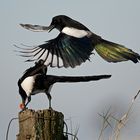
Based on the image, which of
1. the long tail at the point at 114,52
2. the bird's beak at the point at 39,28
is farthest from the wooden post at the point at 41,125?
the bird's beak at the point at 39,28

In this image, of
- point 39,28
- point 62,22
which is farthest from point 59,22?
point 39,28

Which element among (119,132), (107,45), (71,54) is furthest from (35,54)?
(119,132)

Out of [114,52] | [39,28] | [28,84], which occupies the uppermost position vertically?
[39,28]

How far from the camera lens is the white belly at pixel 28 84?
11.6 ft

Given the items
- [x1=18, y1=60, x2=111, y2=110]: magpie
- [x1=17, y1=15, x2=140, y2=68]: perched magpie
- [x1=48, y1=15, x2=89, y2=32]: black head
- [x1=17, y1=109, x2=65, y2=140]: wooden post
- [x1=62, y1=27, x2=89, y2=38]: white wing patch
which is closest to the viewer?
[x1=17, y1=109, x2=65, y2=140]: wooden post

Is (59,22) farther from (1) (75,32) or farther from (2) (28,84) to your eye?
(2) (28,84)

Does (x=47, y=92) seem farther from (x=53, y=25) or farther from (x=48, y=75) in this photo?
(x=53, y=25)

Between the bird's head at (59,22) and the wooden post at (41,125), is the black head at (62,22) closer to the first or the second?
the bird's head at (59,22)

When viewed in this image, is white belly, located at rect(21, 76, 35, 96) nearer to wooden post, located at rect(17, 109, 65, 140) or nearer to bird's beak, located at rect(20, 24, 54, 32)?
bird's beak, located at rect(20, 24, 54, 32)

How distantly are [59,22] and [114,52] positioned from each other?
2.20ft

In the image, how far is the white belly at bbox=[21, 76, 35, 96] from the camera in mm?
3550

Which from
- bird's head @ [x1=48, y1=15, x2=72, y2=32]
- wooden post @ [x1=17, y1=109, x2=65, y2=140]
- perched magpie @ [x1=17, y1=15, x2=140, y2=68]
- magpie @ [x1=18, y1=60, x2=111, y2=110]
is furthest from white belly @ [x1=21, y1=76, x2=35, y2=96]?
wooden post @ [x1=17, y1=109, x2=65, y2=140]

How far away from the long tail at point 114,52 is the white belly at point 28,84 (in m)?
0.66

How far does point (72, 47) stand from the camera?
4105 mm
